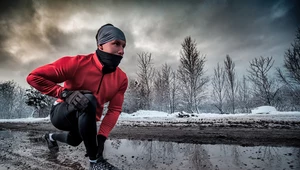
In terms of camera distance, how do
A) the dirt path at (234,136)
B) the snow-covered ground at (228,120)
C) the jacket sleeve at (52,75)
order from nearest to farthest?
the jacket sleeve at (52,75), the dirt path at (234,136), the snow-covered ground at (228,120)

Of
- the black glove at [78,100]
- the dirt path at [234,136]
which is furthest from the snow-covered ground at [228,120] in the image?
the black glove at [78,100]

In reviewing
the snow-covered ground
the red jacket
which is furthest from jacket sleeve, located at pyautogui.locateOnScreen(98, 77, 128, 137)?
the snow-covered ground

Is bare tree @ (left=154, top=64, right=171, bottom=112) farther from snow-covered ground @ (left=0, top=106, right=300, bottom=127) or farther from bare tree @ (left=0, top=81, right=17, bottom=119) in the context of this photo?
bare tree @ (left=0, top=81, right=17, bottom=119)

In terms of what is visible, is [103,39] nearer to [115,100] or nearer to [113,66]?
[113,66]

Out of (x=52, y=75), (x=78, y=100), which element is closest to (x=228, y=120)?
(x=78, y=100)

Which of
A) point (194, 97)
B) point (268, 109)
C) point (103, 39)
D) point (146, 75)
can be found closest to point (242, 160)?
point (103, 39)

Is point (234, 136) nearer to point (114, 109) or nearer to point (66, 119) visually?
point (114, 109)

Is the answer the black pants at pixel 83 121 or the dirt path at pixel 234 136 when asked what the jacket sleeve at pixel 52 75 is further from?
the dirt path at pixel 234 136

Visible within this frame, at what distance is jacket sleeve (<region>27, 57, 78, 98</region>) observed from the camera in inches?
68.1

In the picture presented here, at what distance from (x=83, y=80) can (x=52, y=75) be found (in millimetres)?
332

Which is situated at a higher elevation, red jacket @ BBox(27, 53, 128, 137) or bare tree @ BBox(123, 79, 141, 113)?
bare tree @ BBox(123, 79, 141, 113)

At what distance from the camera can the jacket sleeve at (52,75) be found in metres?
1.73

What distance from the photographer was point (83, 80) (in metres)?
2.03

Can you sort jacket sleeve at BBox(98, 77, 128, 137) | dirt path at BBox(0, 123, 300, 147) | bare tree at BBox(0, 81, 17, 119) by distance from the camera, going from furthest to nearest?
bare tree at BBox(0, 81, 17, 119), dirt path at BBox(0, 123, 300, 147), jacket sleeve at BBox(98, 77, 128, 137)
